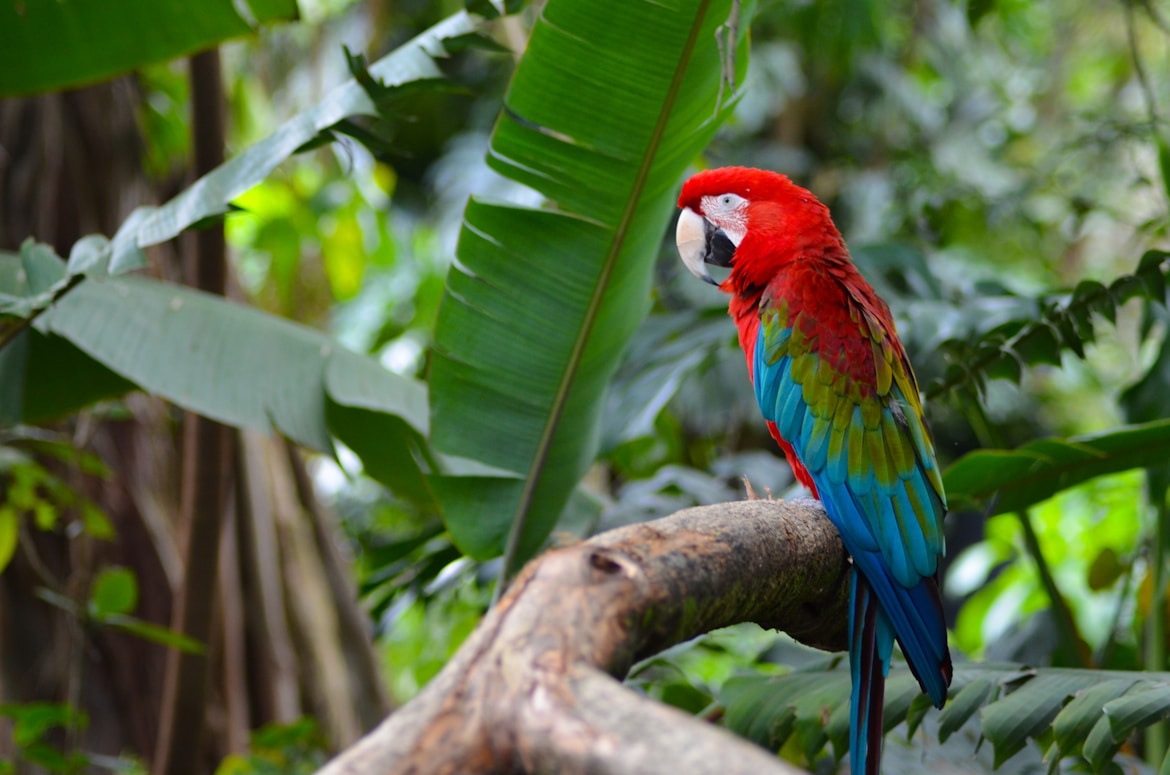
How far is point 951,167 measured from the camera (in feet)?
Result: 11.0

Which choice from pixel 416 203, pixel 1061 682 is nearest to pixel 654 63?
pixel 1061 682

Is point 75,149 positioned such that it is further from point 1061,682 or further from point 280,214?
point 1061,682

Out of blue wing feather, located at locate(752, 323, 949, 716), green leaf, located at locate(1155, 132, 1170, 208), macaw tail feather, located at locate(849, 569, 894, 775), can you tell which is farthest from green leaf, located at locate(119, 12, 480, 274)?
green leaf, located at locate(1155, 132, 1170, 208)

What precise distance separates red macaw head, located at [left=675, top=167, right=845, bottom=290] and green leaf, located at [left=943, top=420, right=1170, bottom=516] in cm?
35

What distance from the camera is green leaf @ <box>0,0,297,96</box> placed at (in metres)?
1.26

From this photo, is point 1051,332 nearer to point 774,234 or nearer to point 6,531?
point 774,234

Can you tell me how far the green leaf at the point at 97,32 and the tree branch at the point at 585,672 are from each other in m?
1.08

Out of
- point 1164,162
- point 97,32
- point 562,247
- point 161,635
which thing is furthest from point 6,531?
point 1164,162

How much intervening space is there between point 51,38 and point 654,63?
91 centimetres

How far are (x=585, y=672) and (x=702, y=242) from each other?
0.95 meters

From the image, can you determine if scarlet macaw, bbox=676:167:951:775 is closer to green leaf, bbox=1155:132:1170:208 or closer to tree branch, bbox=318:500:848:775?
tree branch, bbox=318:500:848:775

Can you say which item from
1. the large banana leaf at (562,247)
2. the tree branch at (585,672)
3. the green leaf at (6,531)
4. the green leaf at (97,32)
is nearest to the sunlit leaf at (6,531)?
the green leaf at (6,531)

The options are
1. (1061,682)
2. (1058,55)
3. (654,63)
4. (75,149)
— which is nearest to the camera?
(1061,682)

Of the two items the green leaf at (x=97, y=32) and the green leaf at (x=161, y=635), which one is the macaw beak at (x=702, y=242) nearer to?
the green leaf at (x=97, y=32)
